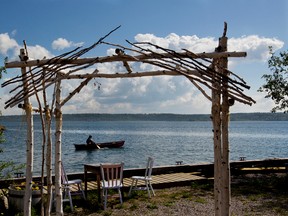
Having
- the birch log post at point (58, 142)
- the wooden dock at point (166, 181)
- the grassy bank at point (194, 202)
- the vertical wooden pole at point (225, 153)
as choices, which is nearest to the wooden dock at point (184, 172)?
the wooden dock at point (166, 181)

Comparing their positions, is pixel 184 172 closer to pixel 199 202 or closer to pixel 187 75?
pixel 199 202

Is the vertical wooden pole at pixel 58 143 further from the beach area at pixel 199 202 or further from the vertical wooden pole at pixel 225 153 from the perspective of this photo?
the beach area at pixel 199 202

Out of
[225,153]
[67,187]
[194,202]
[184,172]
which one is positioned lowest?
[194,202]

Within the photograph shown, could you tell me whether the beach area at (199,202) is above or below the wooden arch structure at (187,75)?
below

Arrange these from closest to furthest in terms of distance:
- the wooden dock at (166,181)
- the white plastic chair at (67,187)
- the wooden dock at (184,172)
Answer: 1. the white plastic chair at (67,187)
2. the wooden dock at (166,181)
3. the wooden dock at (184,172)

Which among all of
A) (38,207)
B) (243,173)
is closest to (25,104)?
(38,207)

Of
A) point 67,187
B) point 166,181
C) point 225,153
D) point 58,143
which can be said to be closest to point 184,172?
point 166,181

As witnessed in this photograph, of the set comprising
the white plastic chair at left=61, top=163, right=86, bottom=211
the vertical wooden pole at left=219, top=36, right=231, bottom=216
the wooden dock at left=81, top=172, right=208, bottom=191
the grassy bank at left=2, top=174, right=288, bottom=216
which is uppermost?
the vertical wooden pole at left=219, top=36, right=231, bottom=216

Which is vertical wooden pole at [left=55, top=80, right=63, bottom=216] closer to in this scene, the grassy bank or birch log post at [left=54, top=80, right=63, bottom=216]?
birch log post at [left=54, top=80, right=63, bottom=216]

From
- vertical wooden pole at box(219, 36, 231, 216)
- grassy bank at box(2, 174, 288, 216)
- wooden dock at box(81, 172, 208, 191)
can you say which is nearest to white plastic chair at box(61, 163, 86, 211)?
grassy bank at box(2, 174, 288, 216)

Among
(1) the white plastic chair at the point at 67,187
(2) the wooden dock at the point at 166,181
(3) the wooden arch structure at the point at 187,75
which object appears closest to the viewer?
(3) the wooden arch structure at the point at 187,75

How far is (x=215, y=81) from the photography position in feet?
15.3

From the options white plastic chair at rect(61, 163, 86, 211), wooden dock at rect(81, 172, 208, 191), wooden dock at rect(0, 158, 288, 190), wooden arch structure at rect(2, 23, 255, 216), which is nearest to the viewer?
wooden arch structure at rect(2, 23, 255, 216)

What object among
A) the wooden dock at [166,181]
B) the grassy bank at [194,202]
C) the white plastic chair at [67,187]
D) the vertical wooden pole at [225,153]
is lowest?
the grassy bank at [194,202]
